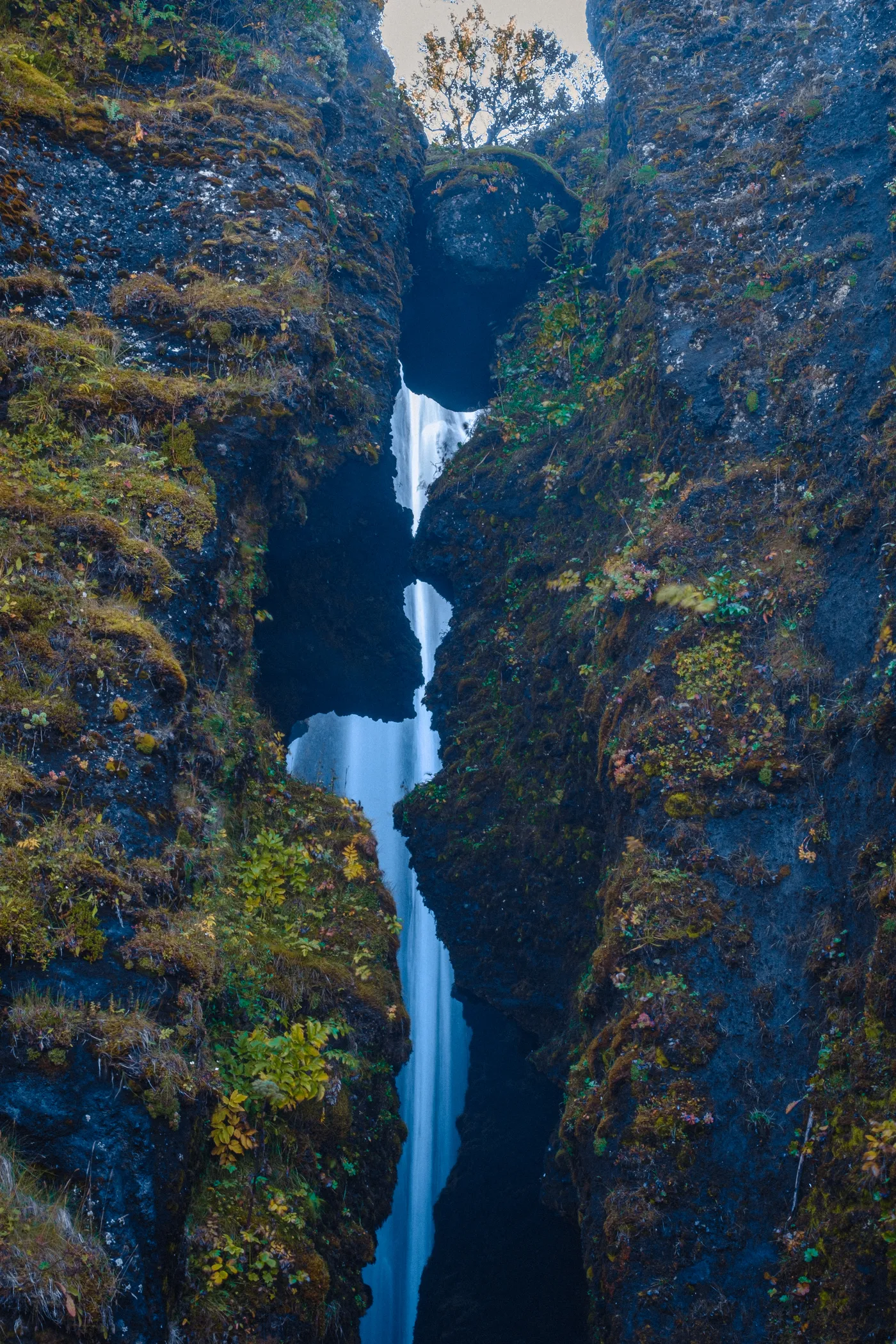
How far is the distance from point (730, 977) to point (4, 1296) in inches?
233

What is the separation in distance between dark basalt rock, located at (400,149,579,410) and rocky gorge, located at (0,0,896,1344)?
107mm

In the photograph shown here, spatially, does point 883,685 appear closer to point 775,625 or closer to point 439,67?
point 775,625

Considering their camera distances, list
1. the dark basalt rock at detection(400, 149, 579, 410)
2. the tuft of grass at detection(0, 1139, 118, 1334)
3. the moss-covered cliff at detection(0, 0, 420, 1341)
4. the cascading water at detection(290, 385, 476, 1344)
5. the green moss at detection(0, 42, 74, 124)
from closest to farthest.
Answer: the tuft of grass at detection(0, 1139, 118, 1334), the moss-covered cliff at detection(0, 0, 420, 1341), the green moss at detection(0, 42, 74, 124), the dark basalt rock at detection(400, 149, 579, 410), the cascading water at detection(290, 385, 476, 1344)

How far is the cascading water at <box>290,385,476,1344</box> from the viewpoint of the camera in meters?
22.5

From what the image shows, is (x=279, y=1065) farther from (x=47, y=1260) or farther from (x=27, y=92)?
(x=27, y=92)

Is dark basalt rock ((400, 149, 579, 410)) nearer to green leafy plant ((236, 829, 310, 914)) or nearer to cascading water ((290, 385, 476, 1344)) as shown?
cascading water ((290, 385, 476, 1344))

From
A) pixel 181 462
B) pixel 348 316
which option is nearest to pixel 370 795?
pixel 348 316

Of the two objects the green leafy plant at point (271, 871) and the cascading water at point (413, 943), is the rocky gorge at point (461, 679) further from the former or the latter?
the cascading water at point (413, 943)

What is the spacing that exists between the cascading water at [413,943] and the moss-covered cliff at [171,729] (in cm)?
610

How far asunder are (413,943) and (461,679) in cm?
1801

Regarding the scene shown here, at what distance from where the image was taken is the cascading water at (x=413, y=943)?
73.8 ft

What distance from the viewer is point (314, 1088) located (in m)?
6.68

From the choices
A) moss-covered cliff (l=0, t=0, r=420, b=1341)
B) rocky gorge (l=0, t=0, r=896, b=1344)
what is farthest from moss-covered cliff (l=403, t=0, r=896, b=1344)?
moss-covered cliff (l=0, t=0, r=420, b=1341)

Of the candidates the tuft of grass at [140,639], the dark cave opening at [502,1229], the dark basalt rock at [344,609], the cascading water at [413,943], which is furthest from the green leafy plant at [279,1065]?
the cascading water at [413,943]
